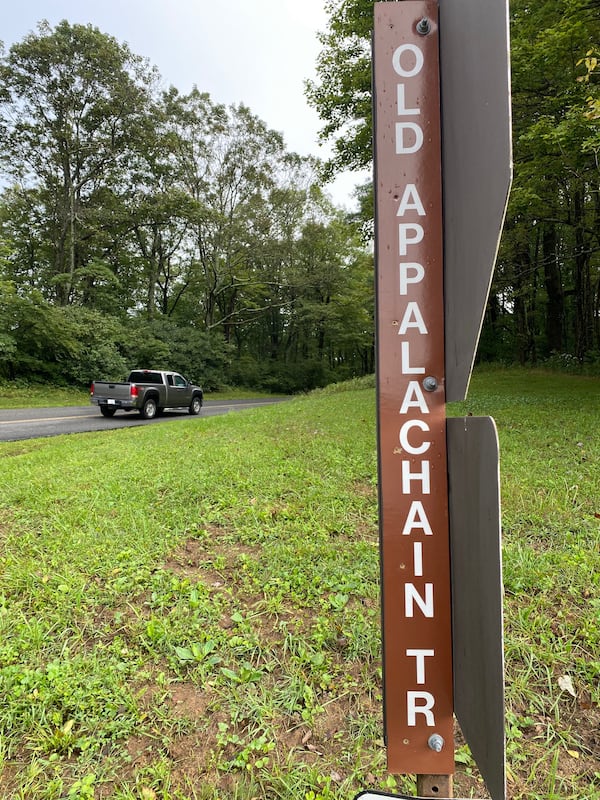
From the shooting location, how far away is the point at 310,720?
202 centimetres

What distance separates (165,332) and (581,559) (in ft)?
80.6

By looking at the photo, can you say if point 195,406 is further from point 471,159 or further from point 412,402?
point 471,159

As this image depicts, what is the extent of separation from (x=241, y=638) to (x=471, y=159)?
7.93 ft

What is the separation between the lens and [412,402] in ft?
3.80

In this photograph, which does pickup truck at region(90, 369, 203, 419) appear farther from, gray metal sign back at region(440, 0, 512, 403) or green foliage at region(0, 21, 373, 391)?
gray metal sign back at region(440, 0, 512, 403)

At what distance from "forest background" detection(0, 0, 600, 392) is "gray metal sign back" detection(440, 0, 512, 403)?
6.99m

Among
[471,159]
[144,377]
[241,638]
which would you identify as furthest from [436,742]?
[144,377]

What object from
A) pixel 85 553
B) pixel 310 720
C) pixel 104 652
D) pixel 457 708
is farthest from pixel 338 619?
pixel 85 553

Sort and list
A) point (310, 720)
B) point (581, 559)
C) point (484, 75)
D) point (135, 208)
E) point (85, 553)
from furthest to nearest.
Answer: point (135, 208) → point (85, 553) → point (581, 559) → point (310, 720) → point (484, 75)

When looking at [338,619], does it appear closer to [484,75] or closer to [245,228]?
[484,75]

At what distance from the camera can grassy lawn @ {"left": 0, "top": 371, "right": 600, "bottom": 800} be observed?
1.81 meters

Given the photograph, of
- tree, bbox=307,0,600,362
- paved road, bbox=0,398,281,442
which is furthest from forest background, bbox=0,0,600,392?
paved road, bbox=0,398,281,442

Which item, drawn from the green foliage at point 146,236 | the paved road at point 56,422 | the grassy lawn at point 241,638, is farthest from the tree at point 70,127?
the grassy lawn at point 241,638

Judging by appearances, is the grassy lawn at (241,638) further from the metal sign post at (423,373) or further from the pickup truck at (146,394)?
the pickup truck at (146,394)
